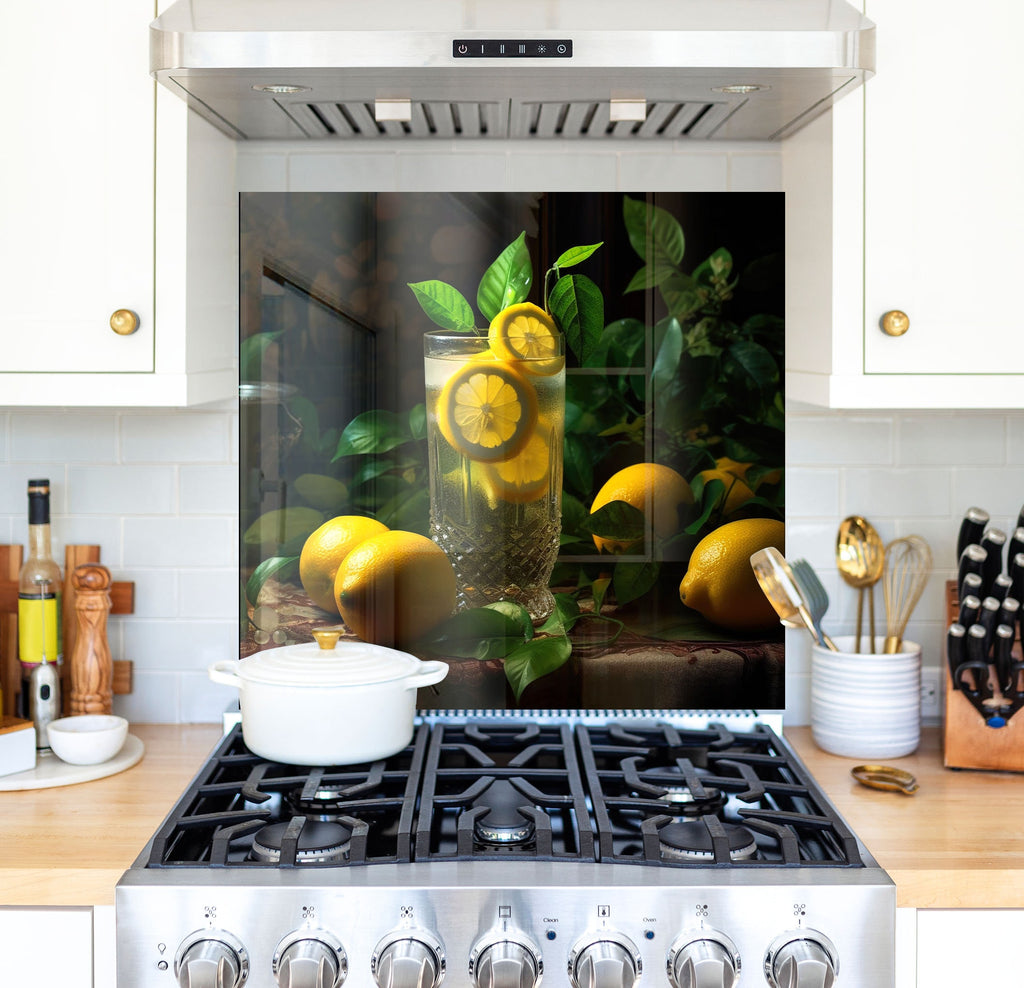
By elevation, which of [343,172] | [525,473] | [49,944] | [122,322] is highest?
[343,172]

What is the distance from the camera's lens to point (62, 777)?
174cm

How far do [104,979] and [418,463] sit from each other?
0.95 m

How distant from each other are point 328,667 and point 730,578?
752 millimetres

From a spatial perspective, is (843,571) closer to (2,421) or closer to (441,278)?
(441,278)

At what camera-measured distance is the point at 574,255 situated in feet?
6.53

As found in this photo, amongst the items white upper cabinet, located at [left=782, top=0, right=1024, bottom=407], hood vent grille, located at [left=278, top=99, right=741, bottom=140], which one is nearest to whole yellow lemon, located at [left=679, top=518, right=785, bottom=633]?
white upper cabinet, located at [left=782, top=0, right=1024, bottom=407]

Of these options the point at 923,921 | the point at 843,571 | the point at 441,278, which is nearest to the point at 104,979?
the point at 923,921

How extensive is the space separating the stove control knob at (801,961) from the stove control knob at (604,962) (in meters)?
0.17

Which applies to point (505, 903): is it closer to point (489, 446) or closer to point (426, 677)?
point (426, 677)

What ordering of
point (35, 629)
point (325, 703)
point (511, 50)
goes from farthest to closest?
point (35, 629)
point (325, 703)
point (511, 50)

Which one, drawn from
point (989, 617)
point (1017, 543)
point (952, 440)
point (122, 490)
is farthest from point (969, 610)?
point (122, 490)

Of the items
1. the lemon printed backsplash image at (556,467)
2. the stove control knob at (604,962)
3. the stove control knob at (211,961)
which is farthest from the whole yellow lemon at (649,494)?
the stove control knob at (211,961)

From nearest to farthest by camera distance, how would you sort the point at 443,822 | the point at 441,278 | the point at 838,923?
the point at 838,923
the point at 443,822
the point at 441,278

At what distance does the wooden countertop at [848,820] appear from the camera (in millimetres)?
1416
